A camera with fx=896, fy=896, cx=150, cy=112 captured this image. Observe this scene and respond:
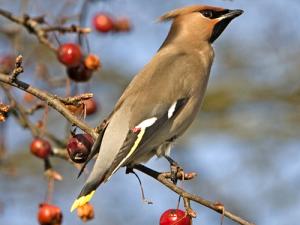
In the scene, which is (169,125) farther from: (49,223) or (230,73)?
(230,73)

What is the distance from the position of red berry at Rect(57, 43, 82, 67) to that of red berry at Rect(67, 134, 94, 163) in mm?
918

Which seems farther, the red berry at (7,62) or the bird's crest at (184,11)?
the red berry at (7,62)

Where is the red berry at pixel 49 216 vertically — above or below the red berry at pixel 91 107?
below

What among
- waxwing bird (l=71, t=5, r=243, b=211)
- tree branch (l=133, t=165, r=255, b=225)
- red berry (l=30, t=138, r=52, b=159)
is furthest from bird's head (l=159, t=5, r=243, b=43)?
tree branch (l=133, t=165, r=255, b=225)

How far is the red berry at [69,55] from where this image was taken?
14.2ft

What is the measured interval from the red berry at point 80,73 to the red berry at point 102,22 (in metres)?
0.94

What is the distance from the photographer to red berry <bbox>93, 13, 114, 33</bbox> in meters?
5.28

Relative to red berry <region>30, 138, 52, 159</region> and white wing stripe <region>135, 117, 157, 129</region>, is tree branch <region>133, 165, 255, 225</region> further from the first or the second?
red berry <region>30, 138, 52, 159</region>

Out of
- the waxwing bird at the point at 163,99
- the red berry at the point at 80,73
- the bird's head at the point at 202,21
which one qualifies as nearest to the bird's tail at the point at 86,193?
the waxwing bird at the point at 163,99

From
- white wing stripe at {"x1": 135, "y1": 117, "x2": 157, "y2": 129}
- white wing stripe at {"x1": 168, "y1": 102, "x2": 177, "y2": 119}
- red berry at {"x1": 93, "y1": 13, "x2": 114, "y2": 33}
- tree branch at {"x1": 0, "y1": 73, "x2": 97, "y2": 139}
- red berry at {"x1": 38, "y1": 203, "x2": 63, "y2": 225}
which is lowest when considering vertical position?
red berry at {"x1": 38, "y1": 203, "x2": 63, "y2": 225}

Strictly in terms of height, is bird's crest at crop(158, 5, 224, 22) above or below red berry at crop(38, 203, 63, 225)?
above

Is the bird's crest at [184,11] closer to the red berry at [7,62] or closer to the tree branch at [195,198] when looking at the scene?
the red berry at [7,62]

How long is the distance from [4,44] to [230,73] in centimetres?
177

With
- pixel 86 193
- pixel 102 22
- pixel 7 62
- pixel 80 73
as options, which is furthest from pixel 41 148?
pixel 102 22
